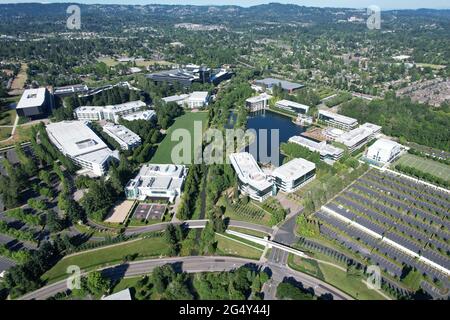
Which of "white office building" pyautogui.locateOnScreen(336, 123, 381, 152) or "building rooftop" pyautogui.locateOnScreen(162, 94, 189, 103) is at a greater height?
"building rooftop" pyautogui.locateOnScreen(162, 94, 189, 103)

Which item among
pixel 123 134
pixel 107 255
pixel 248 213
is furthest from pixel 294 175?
pixel 123 134

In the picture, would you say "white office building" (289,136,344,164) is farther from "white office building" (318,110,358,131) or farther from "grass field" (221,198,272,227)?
"grass field" (221,198,272,227)

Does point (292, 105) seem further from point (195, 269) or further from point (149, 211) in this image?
point (195, 269)

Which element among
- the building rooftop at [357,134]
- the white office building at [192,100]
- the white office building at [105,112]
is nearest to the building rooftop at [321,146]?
the building rooftop at [357,134]

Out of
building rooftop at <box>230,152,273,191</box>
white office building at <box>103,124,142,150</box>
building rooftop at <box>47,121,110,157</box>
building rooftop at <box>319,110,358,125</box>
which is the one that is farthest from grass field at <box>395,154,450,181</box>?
building rooftop at <box>47,121,110,157</box>

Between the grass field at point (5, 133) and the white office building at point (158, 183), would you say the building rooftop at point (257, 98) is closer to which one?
the white office building at point (158, 183)

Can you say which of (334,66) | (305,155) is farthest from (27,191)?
(334,66)
